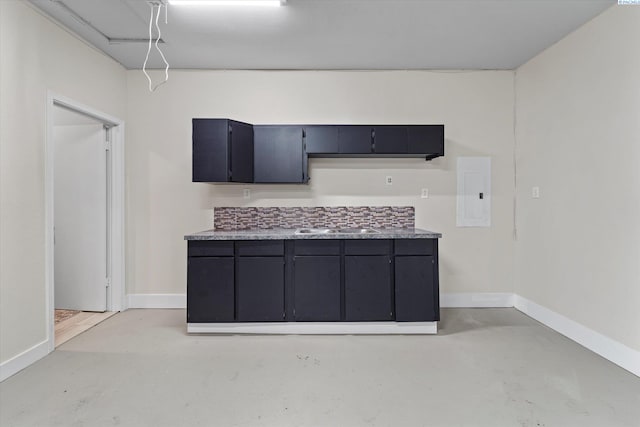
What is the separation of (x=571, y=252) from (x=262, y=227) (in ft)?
10.3

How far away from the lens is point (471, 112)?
4289 mm

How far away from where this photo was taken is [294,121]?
13.9 ft

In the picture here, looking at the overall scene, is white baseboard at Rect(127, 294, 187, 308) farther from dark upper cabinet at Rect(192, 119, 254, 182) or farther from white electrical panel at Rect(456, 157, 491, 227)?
white electrical panel at Rect(456, 157, 491, 227)

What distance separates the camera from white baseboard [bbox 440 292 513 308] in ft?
14.1

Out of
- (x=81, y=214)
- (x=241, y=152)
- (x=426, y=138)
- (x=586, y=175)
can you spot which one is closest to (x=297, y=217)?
(x=241, y=152)

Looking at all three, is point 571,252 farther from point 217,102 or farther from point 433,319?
point 217,102

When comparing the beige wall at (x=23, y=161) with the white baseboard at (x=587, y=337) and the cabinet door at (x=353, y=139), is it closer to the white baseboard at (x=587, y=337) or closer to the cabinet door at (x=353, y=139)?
the cabinet door at (x=353, y=139)

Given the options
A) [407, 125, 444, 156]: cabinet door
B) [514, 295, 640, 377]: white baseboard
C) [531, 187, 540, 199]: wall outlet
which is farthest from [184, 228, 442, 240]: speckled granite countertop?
[514, 295, 640, 377]: white baseboard

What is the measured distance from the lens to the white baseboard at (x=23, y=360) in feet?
8.39

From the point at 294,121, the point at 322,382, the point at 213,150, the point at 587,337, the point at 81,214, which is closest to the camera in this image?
the point at 322,382

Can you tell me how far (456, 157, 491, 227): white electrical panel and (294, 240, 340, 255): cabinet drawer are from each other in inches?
69.1

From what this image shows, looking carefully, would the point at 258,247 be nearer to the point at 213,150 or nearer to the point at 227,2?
the point at 213,150

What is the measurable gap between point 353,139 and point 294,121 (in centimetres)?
79

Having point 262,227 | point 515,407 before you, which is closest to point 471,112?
point 262,227
